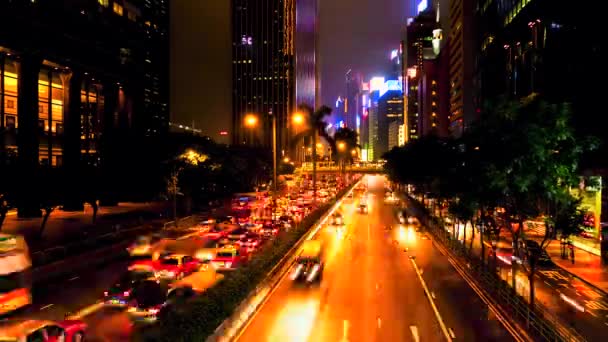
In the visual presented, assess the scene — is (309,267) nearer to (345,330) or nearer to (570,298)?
(345,330)

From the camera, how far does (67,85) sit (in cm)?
6309

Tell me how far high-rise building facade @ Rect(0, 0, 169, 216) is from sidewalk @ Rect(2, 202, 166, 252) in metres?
2.00

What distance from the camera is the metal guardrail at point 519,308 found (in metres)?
14.6

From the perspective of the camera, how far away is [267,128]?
593 feet

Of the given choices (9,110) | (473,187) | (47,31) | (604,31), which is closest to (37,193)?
(9,110)

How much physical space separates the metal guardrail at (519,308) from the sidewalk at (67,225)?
26486 mm

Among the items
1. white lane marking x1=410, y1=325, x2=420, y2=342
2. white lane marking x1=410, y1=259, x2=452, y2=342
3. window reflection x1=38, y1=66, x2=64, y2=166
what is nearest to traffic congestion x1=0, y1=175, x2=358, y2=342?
white lane marking x1=410, y1=259, x2=452, y2=342

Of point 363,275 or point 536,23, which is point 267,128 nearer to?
point 536,23

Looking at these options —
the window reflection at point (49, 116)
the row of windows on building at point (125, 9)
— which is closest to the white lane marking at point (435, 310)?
the window reflection at point (49, 116)

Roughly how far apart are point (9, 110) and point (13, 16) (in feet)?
A: 33.7

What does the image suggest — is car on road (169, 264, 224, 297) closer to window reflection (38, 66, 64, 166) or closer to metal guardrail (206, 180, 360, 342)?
metal guardrail (206, 180, 360, 342)

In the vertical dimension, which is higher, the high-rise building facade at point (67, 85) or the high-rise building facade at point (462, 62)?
the high-rise building facade at point (462, 62)

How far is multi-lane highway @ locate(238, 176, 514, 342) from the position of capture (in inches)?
671

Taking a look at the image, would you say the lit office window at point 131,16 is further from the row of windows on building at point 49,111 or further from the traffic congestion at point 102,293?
the traffic congestion at point 102,293
